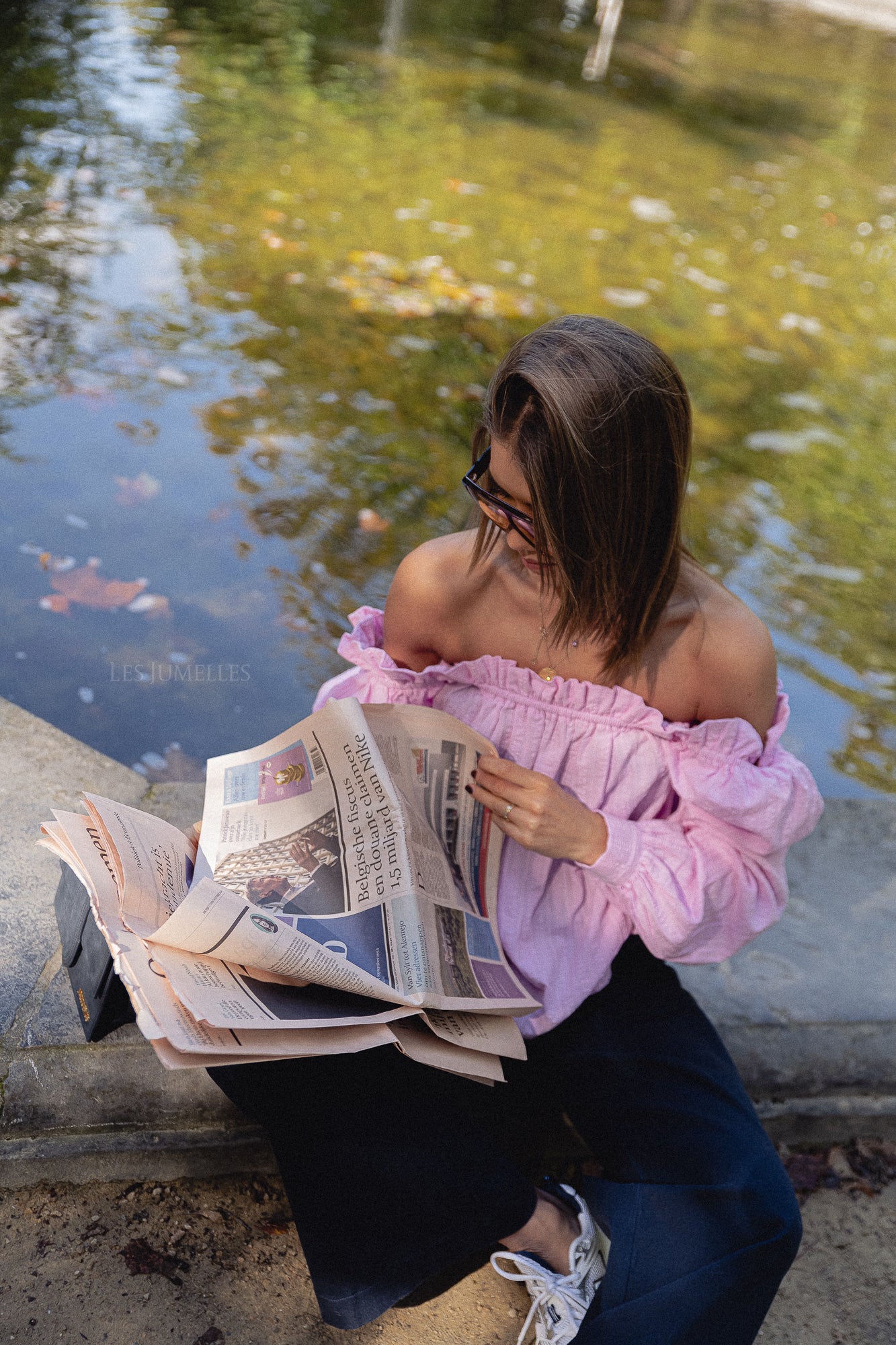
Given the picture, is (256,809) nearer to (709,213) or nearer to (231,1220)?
(231,1220)

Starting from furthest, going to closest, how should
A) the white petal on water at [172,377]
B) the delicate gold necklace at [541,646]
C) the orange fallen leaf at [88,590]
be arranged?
the white petal on water at [172,377]
the orange fallen leaf at [88,590]
the delicate gold necklace at [541,646]

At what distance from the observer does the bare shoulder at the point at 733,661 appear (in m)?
1.88

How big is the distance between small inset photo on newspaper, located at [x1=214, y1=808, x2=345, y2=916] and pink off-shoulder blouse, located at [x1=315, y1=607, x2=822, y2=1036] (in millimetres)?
353

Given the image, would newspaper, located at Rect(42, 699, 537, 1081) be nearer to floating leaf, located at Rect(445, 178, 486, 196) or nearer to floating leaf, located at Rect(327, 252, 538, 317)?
floating leaf, located at Rect(327, 252, 538, 317)

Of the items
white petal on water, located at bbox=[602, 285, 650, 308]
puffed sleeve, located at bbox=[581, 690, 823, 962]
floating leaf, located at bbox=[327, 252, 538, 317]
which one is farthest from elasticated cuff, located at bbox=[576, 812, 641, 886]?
white petal on water, located at bbox=[602, 285, 650, 308]

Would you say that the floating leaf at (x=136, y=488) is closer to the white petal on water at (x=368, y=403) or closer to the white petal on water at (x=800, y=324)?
the white petal on water at (x=368, y=403)

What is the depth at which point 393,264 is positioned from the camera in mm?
5602

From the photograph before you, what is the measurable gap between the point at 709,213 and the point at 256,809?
6.72m

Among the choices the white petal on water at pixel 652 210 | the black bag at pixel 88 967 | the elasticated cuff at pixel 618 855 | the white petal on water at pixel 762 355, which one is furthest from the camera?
the white petal on water at pixel 652 210

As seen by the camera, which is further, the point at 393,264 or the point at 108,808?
the point at 393,264

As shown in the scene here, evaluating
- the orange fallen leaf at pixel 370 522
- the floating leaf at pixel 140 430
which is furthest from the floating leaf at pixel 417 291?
the orange fallen leaf at pixel 370 522

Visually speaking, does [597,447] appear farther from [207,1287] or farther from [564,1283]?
[207,1287]

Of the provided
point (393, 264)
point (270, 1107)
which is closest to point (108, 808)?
point (270, 1107)

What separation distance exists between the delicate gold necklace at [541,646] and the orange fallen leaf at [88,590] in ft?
5.81
